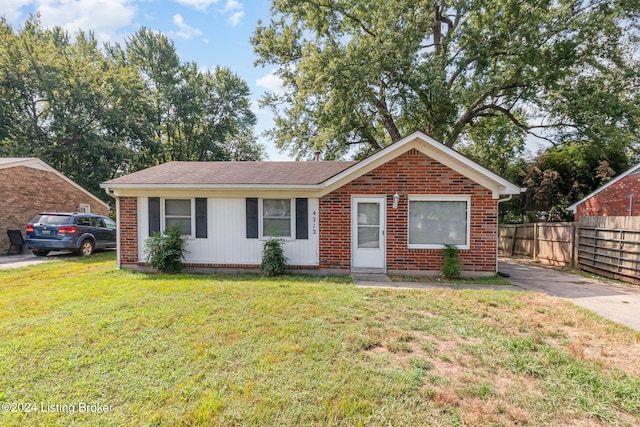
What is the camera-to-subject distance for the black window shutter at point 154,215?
8.21 meters

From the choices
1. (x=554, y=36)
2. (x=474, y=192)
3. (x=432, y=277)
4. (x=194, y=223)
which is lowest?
(x=432, y=277)

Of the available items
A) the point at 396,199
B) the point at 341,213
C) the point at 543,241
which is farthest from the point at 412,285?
the point at 543,241

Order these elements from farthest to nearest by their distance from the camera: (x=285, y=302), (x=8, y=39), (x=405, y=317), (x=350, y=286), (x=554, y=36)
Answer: (x=8, y=39), (x=554, y=36), (x=350, y=286), (x=285, y=302), (x=405, y=317)

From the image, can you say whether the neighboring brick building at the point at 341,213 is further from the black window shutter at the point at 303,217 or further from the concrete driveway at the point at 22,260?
the concrete driveway at the point at 22,260

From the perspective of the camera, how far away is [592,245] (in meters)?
8.79

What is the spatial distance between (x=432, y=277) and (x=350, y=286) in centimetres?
253

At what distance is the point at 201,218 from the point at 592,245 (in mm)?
11653

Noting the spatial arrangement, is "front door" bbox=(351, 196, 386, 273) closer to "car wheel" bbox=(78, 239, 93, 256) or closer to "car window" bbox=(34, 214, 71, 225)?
"car wheel" bbox=(78, 239, 93, 256)

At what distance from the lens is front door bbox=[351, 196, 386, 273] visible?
7.92 metres

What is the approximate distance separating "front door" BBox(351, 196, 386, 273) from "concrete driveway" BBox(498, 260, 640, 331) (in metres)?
3.42

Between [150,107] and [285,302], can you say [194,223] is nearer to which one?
[285,302]

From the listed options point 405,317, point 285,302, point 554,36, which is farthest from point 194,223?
point 554,36

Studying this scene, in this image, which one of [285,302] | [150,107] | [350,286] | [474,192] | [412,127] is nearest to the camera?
[285,302]

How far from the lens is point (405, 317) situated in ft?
15.4
